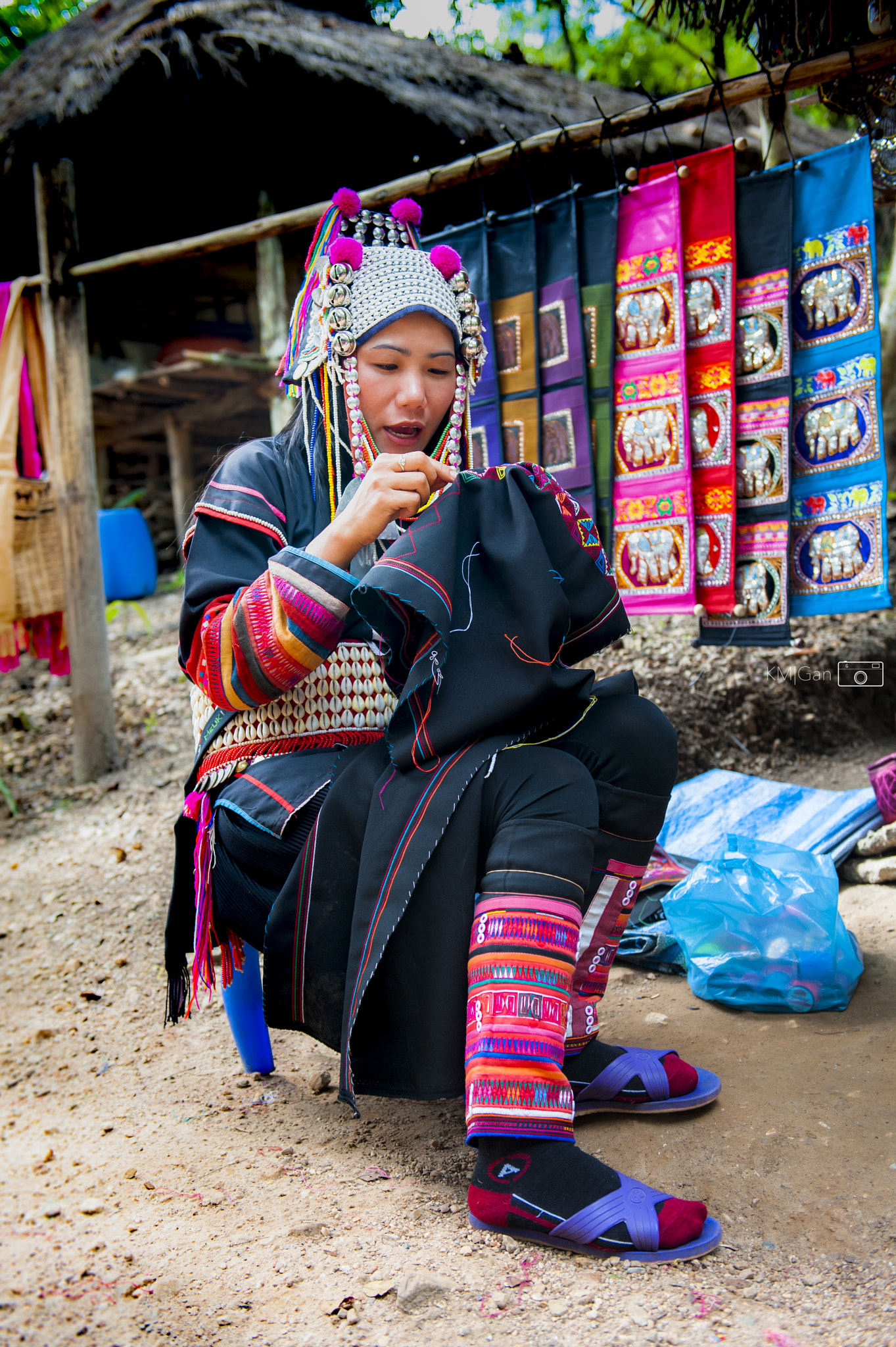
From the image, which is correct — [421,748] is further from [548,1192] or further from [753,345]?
[753,345]

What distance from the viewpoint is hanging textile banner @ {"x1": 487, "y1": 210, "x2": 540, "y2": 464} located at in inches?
117

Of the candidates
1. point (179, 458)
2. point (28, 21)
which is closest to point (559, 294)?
point (179, 458)

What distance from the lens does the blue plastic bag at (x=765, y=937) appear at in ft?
6.48

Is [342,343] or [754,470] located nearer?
[342,343]

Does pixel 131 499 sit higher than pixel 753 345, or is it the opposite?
pixel 131 499

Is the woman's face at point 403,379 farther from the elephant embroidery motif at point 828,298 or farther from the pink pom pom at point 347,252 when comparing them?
the elephant embroidery motif at point 828,298

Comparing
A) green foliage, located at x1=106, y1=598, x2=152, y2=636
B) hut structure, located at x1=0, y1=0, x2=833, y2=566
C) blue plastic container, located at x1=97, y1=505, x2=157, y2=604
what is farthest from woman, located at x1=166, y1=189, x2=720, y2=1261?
blue plastic container, located at x1=97, y1=505, x2=157, y2=604

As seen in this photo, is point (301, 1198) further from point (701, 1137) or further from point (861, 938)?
point (861, 938)

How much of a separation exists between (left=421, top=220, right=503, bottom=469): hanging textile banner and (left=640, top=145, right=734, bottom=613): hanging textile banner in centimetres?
56

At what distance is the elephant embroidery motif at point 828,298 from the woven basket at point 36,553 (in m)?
3.11

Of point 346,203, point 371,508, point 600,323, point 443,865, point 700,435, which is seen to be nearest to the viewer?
point 443,865

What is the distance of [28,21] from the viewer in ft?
47.8

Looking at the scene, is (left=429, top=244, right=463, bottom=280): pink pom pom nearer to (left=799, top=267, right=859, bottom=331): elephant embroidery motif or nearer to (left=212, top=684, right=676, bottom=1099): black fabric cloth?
(left=212, top=684, right=676, bottom=1099): black fabric cloth

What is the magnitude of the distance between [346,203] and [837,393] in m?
1.41
